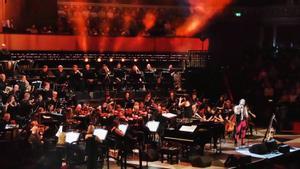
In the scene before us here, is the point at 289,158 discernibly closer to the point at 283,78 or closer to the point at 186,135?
the point at 186,135

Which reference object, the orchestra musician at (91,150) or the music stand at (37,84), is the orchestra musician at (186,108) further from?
the orchestra musician at (91,150)

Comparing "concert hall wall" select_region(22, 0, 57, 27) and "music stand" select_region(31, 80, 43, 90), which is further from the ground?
"concert hall wall" select_region(22, 0, 57, 27)

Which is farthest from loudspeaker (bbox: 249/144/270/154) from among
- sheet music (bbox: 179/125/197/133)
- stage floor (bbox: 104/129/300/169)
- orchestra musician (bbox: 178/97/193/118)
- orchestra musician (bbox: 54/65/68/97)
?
orchestra musician (bbox: 54/65/68/97)

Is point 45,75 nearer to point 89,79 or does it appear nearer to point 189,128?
point 89,79

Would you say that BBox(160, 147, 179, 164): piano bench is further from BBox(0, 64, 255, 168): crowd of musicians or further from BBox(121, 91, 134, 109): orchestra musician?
BBox(121, 91, 134, 109): orchestra musician

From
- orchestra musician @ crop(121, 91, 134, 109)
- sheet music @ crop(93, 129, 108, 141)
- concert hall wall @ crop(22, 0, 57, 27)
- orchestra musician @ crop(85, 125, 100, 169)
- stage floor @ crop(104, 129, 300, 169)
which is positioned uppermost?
concert hall wall @ crop(22, 0, 57, 27)

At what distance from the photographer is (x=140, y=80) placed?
77.3 ft

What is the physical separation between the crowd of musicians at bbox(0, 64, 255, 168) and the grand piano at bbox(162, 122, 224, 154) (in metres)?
0.94

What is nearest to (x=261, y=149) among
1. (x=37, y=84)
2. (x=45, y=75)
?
(x=37, y=84)

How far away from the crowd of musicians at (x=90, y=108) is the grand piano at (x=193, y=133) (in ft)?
3.07

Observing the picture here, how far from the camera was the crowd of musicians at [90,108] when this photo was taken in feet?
52.8

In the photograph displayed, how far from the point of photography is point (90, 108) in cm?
1812

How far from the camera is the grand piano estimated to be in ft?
53.4

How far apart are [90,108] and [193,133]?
399 centimetres
